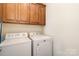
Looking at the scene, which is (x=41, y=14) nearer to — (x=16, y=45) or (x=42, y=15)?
(x=42, y=15)

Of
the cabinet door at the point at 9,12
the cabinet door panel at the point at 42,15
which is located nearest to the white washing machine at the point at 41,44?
the cabinet door panel at the point at 42,15

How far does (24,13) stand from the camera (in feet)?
4.89

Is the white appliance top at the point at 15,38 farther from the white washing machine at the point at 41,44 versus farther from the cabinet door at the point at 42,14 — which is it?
the cabinet door at the point at 42,14

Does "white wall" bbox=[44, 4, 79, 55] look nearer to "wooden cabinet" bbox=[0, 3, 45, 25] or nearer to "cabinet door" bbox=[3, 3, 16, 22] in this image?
"wooden cabinet" bbox=[0, 3, 45, 25]

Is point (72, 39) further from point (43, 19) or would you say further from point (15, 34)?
point (15, 34)

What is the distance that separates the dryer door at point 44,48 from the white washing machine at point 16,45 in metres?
0.13

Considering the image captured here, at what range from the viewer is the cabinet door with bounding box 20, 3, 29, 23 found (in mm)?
1467

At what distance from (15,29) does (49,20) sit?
1.57 feet

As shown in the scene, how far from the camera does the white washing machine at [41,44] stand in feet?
4.86

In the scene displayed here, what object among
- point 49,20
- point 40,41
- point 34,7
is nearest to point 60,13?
point 49,20

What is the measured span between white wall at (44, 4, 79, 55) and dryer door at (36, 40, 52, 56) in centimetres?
7

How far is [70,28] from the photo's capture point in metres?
1.56

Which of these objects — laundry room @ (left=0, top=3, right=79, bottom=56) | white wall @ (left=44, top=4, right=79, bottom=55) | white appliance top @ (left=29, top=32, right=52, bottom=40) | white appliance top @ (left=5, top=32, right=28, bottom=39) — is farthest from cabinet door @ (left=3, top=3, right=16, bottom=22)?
white wall @ (left=44, top=4, right=79, bottom=55)

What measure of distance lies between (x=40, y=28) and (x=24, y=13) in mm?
285
